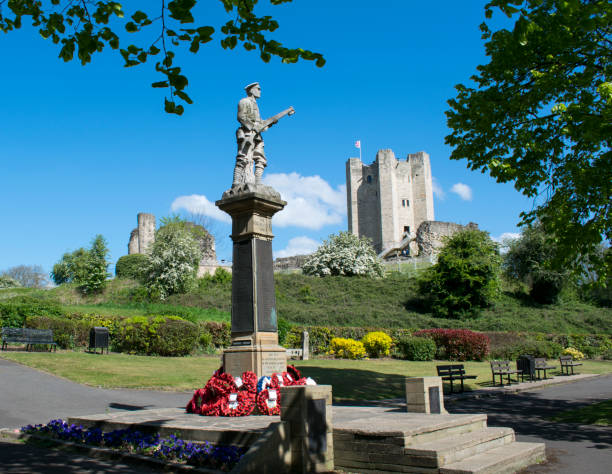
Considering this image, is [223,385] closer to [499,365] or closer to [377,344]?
[499,365]

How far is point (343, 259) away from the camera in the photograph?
4575cm

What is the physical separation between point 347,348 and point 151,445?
1836 cm

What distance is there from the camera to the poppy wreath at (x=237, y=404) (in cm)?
869

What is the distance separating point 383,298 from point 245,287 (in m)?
29.3

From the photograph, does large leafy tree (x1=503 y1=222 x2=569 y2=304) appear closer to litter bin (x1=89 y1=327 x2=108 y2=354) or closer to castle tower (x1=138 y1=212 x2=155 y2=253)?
litter bin (x1=89 y1=327 x2=108 y2=354)

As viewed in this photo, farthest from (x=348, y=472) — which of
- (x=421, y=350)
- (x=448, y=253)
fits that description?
(x=448, y=253)

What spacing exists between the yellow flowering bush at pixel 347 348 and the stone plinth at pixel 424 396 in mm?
15927

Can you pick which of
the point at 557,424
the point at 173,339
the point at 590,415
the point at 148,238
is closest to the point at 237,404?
the point at 557,424

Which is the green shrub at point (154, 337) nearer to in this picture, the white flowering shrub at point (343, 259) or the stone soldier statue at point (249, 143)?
the stone soldier statue at point (249, 143)

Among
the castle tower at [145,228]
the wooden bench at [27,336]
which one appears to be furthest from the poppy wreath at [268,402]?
the castle tower at [145,228]

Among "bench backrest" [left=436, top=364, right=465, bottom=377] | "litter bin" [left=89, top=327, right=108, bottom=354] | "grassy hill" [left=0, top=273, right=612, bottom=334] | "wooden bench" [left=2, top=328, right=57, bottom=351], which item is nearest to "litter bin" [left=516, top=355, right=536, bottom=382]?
"bench backrest" [left=436, top=364, right=465, bottom=377]

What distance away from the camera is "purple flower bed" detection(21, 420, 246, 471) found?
6.33m

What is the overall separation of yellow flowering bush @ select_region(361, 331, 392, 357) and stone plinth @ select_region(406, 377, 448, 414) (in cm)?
1661

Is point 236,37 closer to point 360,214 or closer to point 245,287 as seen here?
point 245,287
